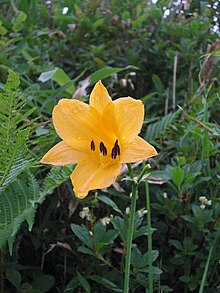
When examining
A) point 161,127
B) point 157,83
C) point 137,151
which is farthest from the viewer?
point 157,83

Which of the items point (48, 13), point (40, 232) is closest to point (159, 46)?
point (48, 13)

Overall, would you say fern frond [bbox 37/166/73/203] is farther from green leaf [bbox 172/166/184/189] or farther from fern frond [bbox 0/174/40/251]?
green leaf [bbox 172/166/184/189]

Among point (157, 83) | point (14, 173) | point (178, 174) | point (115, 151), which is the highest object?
point (115, 151)

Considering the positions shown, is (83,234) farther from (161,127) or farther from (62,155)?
(161,127)

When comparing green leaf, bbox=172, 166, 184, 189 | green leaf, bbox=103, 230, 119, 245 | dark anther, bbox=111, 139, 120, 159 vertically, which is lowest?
green leaf, bbox=103, 230, 119, 245

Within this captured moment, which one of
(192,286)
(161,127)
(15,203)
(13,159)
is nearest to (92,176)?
(13,159)

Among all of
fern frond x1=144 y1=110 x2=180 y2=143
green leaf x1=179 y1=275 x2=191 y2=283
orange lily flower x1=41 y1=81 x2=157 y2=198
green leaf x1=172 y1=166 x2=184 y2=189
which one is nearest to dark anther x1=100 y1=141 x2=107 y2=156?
orange lily flower x1=41 y1=81 x2=157 y2=198

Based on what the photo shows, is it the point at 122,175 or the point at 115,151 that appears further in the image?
the point at 122,175
